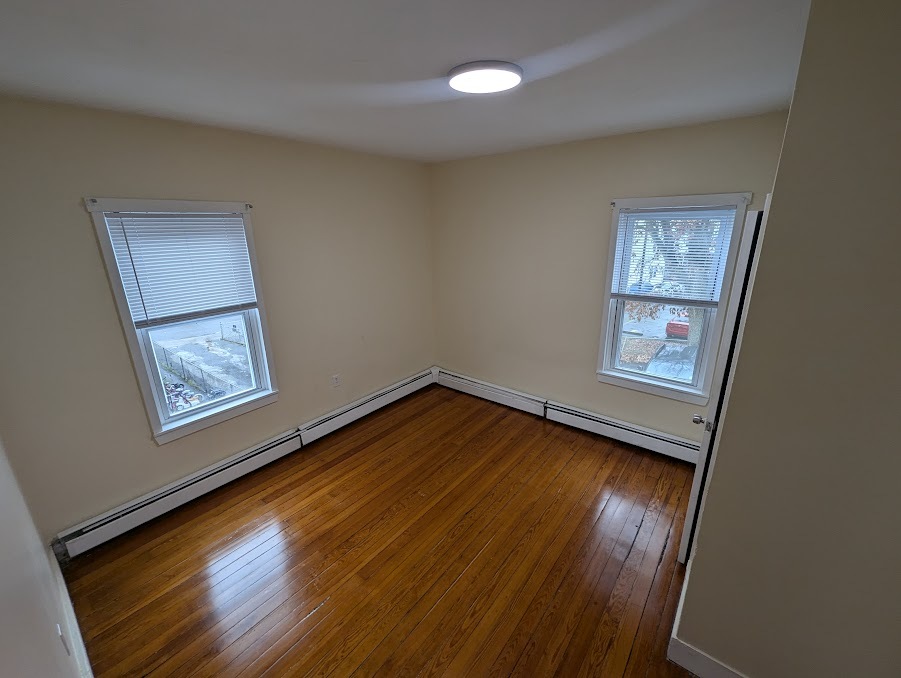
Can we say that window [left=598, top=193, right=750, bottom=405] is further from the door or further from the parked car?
the door

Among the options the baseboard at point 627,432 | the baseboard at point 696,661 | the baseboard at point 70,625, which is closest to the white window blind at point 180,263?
the baseboard at point 70,625

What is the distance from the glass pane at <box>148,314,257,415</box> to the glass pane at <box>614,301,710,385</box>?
290cm

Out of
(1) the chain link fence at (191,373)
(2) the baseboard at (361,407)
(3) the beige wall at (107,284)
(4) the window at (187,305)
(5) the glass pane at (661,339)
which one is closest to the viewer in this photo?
(3) the beige wall at (107,284)

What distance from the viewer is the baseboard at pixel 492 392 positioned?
350 cm

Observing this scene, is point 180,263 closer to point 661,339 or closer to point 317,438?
point 317,438

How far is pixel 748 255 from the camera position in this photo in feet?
5.13

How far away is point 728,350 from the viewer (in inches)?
65.5

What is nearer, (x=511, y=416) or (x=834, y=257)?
(x=834, y=257)

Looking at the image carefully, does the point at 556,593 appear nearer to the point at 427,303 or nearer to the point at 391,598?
the point at 391,598

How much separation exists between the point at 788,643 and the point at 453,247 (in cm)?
343

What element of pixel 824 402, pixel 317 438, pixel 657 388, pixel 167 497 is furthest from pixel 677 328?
pixel 167 497

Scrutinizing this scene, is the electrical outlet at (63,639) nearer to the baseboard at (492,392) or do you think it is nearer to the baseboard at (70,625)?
the baseboard at (70,625)

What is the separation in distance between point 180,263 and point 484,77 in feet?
6.71

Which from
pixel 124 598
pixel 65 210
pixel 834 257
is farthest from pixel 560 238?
pixel 124 598
